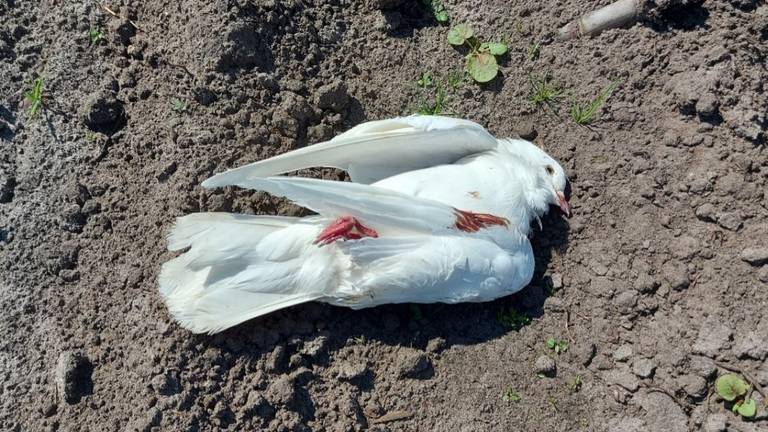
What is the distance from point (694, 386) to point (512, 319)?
929 mm

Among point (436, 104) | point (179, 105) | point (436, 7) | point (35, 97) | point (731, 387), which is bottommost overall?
point (731, 387)

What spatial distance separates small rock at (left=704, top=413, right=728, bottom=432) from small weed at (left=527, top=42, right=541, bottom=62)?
216 centimetres

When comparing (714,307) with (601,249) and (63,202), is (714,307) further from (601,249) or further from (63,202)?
(63,202)

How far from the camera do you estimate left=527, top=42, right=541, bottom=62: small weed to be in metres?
3.98

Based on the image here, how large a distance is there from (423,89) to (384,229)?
3.94 feet

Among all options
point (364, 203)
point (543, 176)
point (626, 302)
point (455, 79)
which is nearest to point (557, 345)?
point (626, 302)

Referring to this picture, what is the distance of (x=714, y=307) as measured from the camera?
11.3 ft

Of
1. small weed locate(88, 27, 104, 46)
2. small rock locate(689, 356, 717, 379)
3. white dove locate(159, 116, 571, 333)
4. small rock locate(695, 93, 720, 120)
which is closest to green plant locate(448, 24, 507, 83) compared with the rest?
white dove locate(159, 116, 571, 333)

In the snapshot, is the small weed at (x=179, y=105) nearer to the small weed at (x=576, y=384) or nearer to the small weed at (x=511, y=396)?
the small weed at (x=511, y=396)

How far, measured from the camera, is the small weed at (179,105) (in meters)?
3.63

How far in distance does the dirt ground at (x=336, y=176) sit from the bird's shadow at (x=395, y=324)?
0.01m

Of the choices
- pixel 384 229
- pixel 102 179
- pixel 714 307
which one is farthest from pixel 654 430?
pixel 102 179

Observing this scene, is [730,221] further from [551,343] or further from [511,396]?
[511,396]

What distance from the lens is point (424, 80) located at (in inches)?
156
